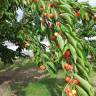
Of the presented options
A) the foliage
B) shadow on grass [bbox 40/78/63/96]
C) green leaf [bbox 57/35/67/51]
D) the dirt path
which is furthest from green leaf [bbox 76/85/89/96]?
the dirt path

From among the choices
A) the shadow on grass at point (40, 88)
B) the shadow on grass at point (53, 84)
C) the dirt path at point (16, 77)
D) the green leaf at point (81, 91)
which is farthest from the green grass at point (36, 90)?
the green leaf at point (81, 91)

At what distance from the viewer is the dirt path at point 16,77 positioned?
611 inches

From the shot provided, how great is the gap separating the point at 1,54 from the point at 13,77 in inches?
174

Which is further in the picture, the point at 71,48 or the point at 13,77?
the point at 13,77

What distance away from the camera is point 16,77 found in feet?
61.4

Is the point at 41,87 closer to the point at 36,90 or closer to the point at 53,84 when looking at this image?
the point at 36,90

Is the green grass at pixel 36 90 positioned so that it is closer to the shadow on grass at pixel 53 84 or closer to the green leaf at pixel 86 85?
the shadow on grass at pixel 53 84

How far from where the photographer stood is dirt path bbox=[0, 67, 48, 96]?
15.5 metres

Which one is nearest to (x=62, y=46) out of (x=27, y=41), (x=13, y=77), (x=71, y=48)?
(x=71, y=48)

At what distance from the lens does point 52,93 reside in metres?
14.3

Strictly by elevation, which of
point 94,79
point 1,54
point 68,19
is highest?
point 68,19

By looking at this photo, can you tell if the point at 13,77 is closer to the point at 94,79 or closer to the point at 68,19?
the point at 94,79

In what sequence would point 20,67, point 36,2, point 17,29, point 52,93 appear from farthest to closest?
point 20,67, point 52,93, point 17,29, point 36,2

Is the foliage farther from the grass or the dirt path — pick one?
the dirt path
